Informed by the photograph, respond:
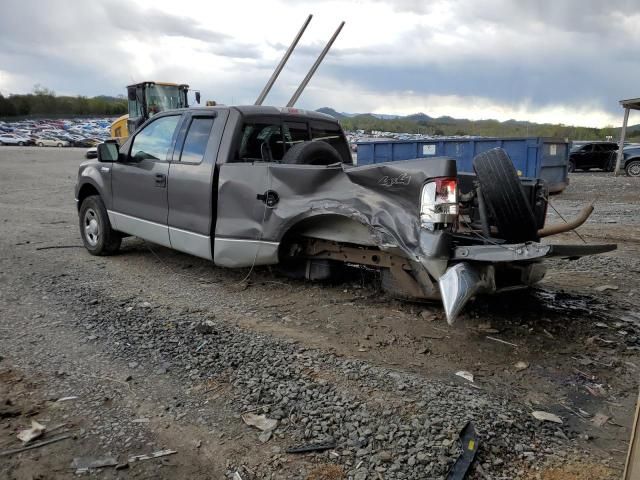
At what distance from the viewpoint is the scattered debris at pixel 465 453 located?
2523 mm

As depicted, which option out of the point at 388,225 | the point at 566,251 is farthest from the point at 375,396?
the point at 566,251

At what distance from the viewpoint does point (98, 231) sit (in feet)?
22.5

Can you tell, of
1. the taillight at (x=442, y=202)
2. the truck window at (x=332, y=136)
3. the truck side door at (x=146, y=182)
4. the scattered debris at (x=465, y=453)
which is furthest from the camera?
the truck window at (x=332, y=136)

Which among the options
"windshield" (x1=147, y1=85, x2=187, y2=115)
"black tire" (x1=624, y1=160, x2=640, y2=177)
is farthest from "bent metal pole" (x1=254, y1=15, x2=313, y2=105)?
"black tire" (x1=624, y1=160, x2=640, y2=177)

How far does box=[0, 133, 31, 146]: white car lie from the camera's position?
159ft

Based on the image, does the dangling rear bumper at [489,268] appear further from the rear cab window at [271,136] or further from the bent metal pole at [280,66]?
the bent metal pole at [280,66]

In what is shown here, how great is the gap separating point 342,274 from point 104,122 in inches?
3726

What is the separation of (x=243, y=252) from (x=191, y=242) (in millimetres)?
733

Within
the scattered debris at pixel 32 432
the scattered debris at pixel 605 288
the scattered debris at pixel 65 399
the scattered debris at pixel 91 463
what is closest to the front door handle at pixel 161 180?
the scattered debris at pixel 65 399

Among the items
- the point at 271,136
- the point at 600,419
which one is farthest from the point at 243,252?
the point at 600,419

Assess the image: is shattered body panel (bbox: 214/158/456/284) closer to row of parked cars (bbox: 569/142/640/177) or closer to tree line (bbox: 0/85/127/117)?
row of parked cars (bbox: 569/142/640/177)

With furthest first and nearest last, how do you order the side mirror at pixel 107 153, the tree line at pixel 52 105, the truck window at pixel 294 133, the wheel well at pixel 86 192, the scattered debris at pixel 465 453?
the tree line at pixel 52 105, the wheel well at pixel 86 192, the side mirror at pixel 107 153, the truck window at pixel 294 133, the scattered debris at pixel 465 453

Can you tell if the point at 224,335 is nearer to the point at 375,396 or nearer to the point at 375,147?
the point at 375,396

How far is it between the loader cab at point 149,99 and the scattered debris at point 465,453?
18.4 meters
